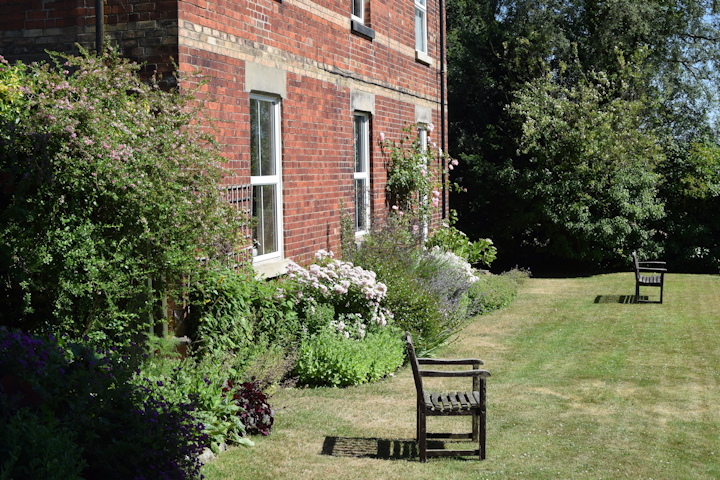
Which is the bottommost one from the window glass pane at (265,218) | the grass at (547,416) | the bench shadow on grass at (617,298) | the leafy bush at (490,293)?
the bench shadow on grass at (617,298)

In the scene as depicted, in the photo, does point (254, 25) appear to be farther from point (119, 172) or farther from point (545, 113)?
point (545, 113)

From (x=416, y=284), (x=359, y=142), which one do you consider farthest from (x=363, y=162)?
(x=416, y=284)

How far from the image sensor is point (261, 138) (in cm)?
1007

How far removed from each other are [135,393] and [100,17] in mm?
4931

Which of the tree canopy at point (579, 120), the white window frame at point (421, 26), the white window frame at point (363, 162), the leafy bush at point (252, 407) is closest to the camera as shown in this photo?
the leafy bush at point (252, 407)

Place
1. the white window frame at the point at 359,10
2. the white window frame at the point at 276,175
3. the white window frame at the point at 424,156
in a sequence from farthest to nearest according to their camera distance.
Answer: the white window frame at the point at 424,156, the white window frame at the point at 359,10, the white window frame at the point at 276,175

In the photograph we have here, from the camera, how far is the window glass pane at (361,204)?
13.5 m

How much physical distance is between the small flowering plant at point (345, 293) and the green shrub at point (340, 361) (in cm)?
37

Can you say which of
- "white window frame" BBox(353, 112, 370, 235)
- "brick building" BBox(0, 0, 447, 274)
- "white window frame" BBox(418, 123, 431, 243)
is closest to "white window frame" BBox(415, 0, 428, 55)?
"brick building" BBox(0, 0, 447, 274)

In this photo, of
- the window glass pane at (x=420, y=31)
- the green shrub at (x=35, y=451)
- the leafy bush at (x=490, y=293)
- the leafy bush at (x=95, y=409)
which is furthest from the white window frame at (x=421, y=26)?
the green shrub at (x=35, y=451)

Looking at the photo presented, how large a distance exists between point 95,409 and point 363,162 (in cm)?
961

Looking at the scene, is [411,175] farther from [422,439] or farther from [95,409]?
[95,409]

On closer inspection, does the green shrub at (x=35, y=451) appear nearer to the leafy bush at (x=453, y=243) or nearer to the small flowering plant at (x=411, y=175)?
the small flowering plant at (x=411, y=175)

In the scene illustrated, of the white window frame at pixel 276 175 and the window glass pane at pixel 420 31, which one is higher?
the window glass pane at pixel 420 31
